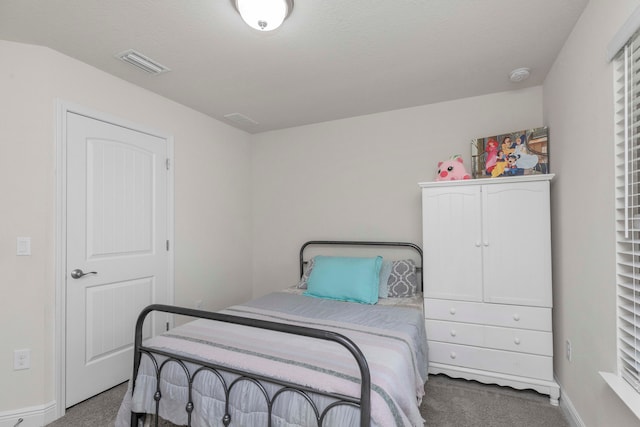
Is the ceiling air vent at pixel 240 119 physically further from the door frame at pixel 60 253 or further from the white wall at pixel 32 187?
the door frame at pixel 60 253

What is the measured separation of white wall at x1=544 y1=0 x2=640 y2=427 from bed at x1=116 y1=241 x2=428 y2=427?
881mm

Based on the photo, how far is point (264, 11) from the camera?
5.11ft

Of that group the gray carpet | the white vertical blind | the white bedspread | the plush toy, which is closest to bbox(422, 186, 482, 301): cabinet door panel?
the plush toy

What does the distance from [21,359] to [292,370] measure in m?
1.82

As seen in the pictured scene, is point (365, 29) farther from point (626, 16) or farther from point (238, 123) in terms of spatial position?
point (238, 123)

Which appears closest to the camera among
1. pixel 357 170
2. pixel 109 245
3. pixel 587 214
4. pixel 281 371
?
pixel 281 371

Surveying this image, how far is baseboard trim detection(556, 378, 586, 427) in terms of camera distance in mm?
1809

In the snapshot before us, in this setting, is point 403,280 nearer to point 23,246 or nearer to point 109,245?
point 109,245

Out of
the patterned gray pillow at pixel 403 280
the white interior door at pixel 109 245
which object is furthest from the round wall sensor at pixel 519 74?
the white interior door at pixel 109 245

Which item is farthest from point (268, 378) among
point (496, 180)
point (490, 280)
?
point (496, 180)

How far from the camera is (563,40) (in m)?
1.96

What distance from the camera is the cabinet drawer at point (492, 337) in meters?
2.18

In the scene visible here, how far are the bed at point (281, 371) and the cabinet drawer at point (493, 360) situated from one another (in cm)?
27

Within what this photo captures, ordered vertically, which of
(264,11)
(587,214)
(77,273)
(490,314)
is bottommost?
(490,314)
